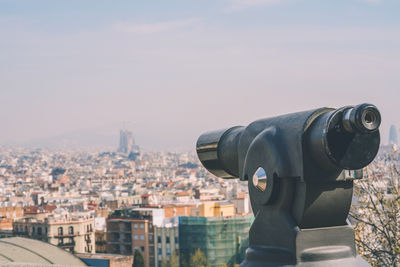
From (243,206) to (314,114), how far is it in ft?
164

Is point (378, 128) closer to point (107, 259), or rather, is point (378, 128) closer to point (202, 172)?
point (107, 259)

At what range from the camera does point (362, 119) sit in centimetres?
150

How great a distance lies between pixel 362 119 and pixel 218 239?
37427mm

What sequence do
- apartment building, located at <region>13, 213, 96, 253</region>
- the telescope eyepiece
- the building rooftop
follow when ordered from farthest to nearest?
apartment building, located at <region>13, 213, 96, 253</region>
the building rooftop
the telescope eyepiece

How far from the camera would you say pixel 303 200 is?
1.59 m

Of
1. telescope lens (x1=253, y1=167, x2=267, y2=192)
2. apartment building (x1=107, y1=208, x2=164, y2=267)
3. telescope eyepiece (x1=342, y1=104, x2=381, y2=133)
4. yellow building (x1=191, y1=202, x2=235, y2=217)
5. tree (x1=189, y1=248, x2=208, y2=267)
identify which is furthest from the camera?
yellow building (x1=191, y1=202, x2=235, y2=217)

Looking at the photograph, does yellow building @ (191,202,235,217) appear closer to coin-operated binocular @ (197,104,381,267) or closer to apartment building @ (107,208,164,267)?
apartment building @ (107,208,164,267)

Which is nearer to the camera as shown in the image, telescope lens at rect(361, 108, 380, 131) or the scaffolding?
telescope lens at rect(361, 108, 380, 131)

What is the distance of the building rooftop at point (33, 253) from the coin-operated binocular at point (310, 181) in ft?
47.6

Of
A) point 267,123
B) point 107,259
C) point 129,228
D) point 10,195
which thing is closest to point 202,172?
point 10,195

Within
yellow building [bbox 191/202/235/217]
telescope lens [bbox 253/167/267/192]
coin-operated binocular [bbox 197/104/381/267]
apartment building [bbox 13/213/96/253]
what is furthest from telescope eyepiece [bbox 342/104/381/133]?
yellow building [bbox 191/202/235/217]

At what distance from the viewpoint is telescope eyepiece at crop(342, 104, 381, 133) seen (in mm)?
1504

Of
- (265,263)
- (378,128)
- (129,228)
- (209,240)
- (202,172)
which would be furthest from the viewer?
(202,172)

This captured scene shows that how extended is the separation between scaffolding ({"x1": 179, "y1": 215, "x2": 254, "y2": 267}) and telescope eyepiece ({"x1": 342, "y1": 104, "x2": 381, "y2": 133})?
121 ft
